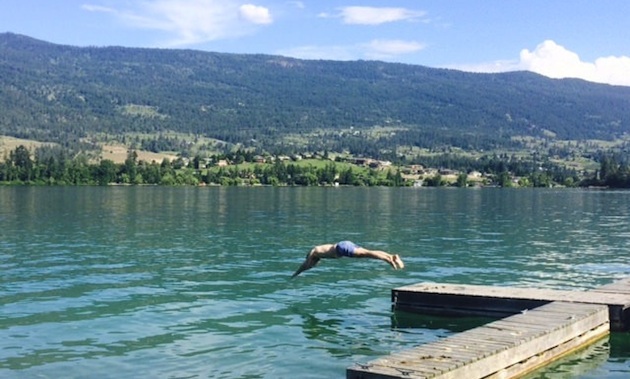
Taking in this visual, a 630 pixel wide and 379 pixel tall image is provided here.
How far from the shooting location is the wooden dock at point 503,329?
17.3 metres

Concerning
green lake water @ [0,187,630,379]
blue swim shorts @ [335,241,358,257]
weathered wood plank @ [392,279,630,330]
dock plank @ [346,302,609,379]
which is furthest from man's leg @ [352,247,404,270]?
weathered wood plank @ [392,279,630,330]

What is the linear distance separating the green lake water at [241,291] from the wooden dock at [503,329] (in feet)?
2.31

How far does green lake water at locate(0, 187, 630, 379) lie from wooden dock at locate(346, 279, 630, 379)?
2.31 feet

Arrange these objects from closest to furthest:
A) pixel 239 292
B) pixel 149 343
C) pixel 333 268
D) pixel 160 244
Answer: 1. pixel 149 343
2. pixel 239 292
3. pixel 333 268
4. pixel 160 244

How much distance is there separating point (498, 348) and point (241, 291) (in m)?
16.1

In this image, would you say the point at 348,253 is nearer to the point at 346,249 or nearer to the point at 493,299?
the point at 346,249

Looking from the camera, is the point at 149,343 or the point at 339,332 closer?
the point at 149,343

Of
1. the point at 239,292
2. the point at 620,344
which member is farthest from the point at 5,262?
the point at 620,344

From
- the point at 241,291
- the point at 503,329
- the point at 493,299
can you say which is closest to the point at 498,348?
the point at 503,329

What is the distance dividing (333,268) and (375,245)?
1393 cm

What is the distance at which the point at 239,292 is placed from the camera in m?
32.9

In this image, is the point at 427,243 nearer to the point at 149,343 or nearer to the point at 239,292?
the point at 239,292


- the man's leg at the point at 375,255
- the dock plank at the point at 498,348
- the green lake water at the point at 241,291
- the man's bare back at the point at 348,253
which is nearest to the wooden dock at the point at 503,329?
the dock plank at the point at 498,348

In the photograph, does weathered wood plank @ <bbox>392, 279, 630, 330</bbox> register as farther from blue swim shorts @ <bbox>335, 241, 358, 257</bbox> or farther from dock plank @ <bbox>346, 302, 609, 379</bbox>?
blue swim shorts @ <bbox>335, 241, 358, 257</bbox>
